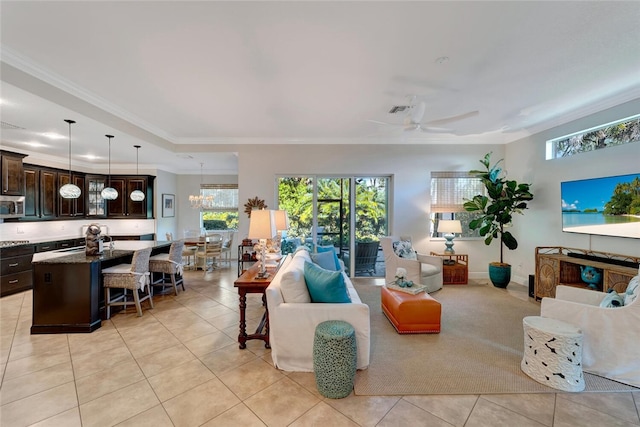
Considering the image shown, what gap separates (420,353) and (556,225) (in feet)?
11.6

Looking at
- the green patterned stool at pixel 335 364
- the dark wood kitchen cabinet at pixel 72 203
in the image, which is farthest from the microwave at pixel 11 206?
the green patterned stool at pixel 335 364

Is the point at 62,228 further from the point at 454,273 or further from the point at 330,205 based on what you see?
the point at 454,273

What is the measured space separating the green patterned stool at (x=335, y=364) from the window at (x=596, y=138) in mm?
4413

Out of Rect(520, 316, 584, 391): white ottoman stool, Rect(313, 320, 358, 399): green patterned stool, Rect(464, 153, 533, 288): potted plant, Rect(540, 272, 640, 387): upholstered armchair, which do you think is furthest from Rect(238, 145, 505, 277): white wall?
Rect(313, 320, 358, 399): green patterned stool

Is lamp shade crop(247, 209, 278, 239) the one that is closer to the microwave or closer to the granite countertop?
the granite countertop

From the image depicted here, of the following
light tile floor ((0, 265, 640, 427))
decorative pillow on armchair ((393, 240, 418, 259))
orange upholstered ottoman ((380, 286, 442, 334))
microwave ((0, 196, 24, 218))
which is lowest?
light tile floor ((0, 265, 640, 427))

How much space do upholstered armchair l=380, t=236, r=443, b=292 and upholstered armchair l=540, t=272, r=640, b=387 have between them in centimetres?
198

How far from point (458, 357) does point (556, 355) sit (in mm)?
765

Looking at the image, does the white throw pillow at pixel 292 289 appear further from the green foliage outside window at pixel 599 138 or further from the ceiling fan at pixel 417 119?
the green foliage outside window at pixel 599 138

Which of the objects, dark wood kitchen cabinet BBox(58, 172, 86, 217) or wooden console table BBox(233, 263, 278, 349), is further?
dark wood kitchen cabinet BBox(58, 172, 86, 217)

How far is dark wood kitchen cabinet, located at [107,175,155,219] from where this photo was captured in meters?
6.85

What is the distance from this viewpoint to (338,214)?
5590 millimetres

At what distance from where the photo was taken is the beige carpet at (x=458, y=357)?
213 centimetres

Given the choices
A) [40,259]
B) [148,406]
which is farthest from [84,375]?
[40,259]
